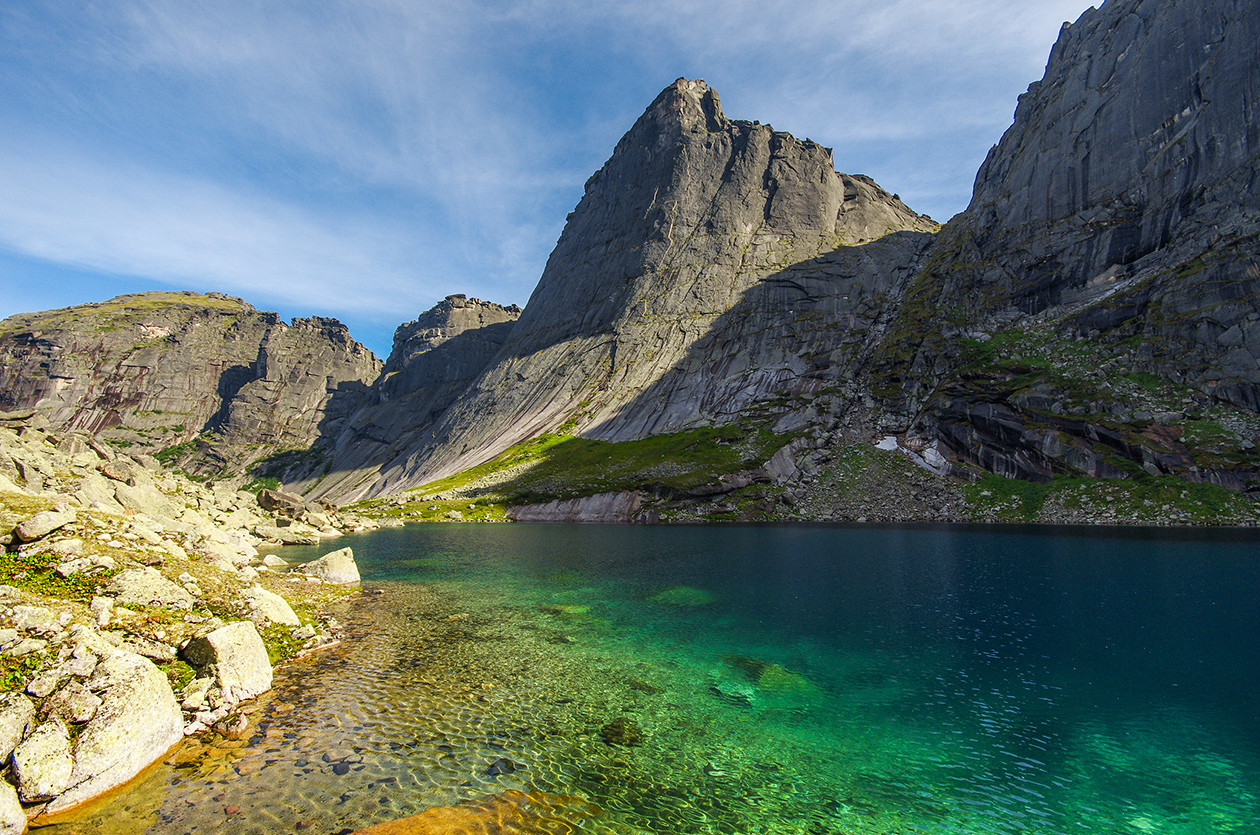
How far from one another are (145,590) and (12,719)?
9089mm

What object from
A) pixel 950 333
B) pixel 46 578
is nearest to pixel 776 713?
pixel 46 578

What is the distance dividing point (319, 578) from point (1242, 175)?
157 m

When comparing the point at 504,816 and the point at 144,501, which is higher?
the point at 144,501

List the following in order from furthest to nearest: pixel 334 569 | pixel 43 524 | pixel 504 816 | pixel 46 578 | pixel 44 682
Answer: pixel 334 569 → pixel 43 524 → pixel 46 578 → pixel 44 682 → pixel 504 816

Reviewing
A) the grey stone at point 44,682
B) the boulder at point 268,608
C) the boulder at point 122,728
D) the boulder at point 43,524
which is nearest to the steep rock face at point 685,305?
the boulder at point 268,608

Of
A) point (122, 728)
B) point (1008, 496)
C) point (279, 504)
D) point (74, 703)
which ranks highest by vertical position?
point (1008, 496)

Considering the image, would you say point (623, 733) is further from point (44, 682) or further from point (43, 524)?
point (43, 524)

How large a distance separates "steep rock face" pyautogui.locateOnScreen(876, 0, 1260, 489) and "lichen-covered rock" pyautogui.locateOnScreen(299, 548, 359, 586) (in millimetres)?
102120

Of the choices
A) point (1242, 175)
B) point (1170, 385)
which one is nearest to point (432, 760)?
point (1170, 385)

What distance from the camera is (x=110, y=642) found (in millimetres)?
15156

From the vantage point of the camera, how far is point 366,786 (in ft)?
43.1

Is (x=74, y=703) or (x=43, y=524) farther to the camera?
(x=43, y=524)

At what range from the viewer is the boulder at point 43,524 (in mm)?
18734

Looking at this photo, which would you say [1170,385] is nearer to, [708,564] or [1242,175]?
[1242,175]
